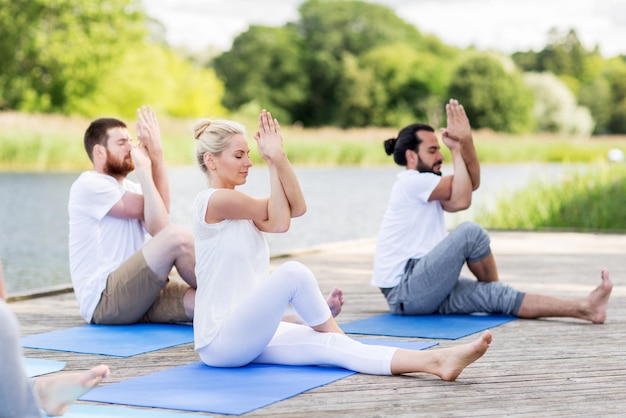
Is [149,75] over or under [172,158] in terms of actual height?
over

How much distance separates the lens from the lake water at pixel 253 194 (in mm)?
10656

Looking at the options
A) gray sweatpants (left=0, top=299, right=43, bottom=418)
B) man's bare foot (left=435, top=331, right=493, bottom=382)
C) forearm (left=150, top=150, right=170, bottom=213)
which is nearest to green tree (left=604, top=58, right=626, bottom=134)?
forearm (left=150, top=150, right=170, bottom=213)

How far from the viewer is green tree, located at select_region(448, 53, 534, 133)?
143 feet

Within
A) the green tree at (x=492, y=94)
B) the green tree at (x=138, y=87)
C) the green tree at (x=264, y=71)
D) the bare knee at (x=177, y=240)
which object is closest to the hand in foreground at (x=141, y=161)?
the bare knee at (x=177, y=240)

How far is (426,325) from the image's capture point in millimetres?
4426

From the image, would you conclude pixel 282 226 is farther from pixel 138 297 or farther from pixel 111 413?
pixel 138 297

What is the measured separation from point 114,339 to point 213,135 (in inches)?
45.6

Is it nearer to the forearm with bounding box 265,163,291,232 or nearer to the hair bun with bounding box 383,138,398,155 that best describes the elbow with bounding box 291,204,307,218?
the forearm with bounding box 265,163,291,232

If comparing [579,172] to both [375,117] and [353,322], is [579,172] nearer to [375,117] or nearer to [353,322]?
[353,322]

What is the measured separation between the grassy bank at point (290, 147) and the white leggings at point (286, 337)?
18.2 m

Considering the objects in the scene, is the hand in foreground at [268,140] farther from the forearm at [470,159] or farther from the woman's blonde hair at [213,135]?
the forearm at [470,159]

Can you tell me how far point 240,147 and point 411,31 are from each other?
53.8m

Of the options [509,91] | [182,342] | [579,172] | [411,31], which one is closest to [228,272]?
[182,342]

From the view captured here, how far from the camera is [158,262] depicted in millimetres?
4293
